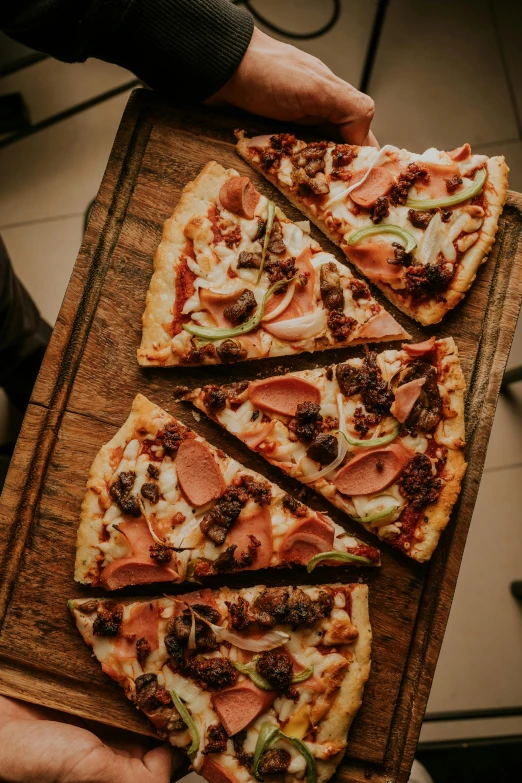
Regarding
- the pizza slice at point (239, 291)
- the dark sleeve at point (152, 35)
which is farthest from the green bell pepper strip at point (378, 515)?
the dark sleeve at point (152, 35)

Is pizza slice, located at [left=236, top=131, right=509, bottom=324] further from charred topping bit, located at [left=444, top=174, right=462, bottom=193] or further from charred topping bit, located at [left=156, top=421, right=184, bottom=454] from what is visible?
charred topping bit, located at [left=156, top=421, right=184, bottom=454]

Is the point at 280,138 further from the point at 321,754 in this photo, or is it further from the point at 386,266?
the point at 321,754

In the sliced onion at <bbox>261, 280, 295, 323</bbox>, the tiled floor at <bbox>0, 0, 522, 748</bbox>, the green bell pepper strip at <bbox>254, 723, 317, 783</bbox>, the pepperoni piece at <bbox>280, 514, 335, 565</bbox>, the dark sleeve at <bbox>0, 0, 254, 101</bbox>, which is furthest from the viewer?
the tiled floor at <bbox>0, 0, 522, 748</bbox>

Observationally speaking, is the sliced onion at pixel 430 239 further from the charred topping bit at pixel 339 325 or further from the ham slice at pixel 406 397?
the ham slice at pixel 406 397

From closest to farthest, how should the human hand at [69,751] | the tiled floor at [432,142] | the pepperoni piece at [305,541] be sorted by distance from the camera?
the human hand at [69,751]
the pepperoni piece at [305,541]
the tiled floor at [432,142]

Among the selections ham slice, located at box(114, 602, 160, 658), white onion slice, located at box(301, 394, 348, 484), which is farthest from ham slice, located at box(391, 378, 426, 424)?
ham slice, located at box(114, 602, 160, 658)
